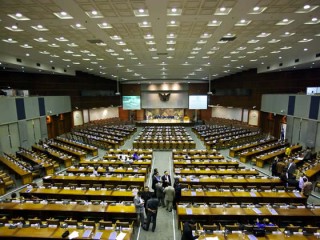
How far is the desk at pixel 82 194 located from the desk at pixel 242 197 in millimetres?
2728

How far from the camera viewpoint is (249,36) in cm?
1127

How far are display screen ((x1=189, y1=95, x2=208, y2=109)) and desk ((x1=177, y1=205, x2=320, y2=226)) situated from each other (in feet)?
105

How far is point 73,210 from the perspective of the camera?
812cm

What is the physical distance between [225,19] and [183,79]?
95.9 ft

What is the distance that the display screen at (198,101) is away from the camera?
39.3 meters

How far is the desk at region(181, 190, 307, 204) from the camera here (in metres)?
9.15

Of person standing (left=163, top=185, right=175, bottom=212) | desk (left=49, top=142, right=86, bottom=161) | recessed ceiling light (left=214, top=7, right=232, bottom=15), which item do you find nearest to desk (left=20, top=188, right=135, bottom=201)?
person standing (left=163, top=185, right=175, bottom=212)

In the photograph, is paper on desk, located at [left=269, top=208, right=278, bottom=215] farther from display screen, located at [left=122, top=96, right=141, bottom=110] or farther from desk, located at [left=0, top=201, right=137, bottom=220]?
display screen, located at [left=122, top=96, right=141, bottom=110]

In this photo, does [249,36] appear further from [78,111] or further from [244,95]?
[78,111]

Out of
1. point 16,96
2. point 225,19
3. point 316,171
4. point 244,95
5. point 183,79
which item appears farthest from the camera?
point 183,79

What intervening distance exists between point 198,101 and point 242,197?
31.3 meters

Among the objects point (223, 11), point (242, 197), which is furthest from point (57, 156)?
point (223, 11)

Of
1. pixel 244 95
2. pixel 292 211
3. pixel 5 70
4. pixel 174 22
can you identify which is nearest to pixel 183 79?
pixel 244 95

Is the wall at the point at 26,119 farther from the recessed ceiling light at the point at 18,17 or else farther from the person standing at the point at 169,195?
the person standing at the point at 169,195
